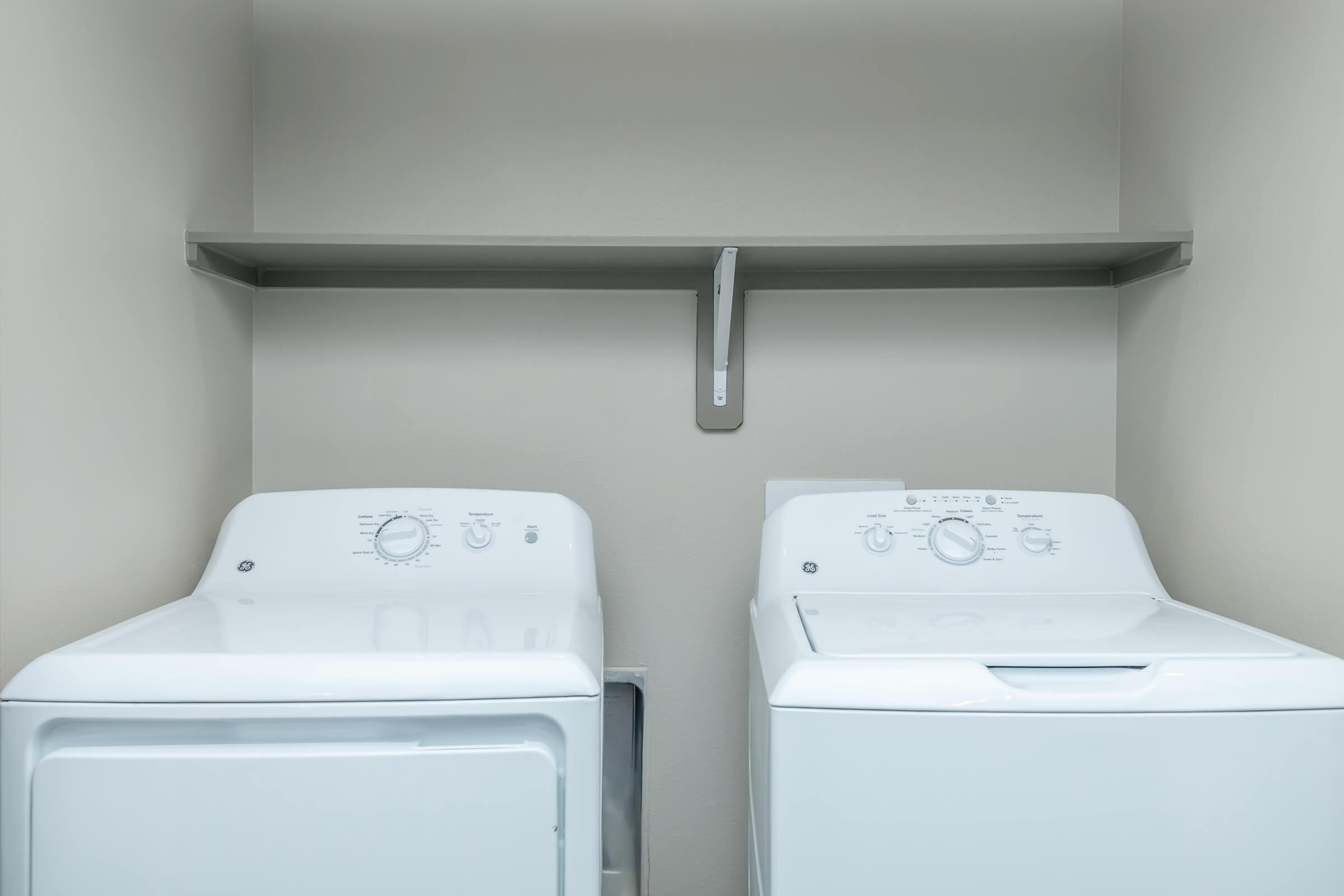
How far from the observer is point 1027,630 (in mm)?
1043

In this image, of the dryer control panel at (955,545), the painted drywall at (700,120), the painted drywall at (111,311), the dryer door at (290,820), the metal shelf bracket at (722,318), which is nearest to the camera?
the dryer door at (290,820)

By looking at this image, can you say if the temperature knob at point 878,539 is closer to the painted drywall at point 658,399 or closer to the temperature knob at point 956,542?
the temperature knob at point 956,542

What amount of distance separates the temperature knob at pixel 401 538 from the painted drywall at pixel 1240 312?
1.22 meters

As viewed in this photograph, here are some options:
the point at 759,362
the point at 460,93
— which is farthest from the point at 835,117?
the point at 460,93

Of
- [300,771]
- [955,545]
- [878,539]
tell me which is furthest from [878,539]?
[300,771]

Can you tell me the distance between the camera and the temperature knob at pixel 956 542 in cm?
131

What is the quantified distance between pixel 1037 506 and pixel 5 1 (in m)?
1.52

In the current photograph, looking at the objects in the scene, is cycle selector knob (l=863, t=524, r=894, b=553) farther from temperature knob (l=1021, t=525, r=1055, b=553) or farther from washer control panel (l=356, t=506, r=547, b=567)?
washer control panel (l=356, t=506, r=547, b=567)

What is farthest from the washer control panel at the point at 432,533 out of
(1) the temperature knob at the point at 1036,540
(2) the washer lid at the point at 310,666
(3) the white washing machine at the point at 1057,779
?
(1) the temperature knob at the point at 1036,540

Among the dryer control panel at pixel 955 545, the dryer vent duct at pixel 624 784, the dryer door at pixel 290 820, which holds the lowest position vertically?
the dryer vent duct at pixel 624 784

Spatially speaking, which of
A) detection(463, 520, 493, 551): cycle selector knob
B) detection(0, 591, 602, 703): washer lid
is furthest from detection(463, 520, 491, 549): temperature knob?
detection(0, 591, 602, 703): washer lid

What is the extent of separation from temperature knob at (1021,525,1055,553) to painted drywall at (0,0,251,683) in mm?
1337

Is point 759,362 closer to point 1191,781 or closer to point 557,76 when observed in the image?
point 557,76

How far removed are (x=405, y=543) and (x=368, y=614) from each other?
0.23 metres
